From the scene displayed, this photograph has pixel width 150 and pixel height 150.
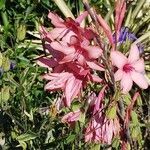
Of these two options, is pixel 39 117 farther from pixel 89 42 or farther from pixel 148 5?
pixel 148 5

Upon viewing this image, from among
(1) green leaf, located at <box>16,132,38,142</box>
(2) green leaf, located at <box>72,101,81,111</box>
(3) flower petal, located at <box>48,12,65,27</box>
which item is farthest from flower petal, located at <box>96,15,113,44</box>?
(1) green leaf, located at <box>16,132,38,142</box>

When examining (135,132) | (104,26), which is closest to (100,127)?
(135,132)

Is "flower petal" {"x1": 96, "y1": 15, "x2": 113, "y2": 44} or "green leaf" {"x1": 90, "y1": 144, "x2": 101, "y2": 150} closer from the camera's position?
"flower petal" {"x1": 96, "y1": 15, "x2": 113, "y2": 44}

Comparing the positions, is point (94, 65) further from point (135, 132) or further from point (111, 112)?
point (135, 132)

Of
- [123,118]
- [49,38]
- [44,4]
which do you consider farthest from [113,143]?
[44,4]

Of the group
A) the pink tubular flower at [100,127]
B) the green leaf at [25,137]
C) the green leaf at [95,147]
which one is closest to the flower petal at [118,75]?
the pink tubular flower at [100,127]

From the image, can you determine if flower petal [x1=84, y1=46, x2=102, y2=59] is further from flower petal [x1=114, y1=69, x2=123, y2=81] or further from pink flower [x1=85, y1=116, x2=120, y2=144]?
pink flower [x1=85, y1=116, x2=120, y2=144]

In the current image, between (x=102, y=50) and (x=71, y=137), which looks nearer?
(x=102, y=50)
